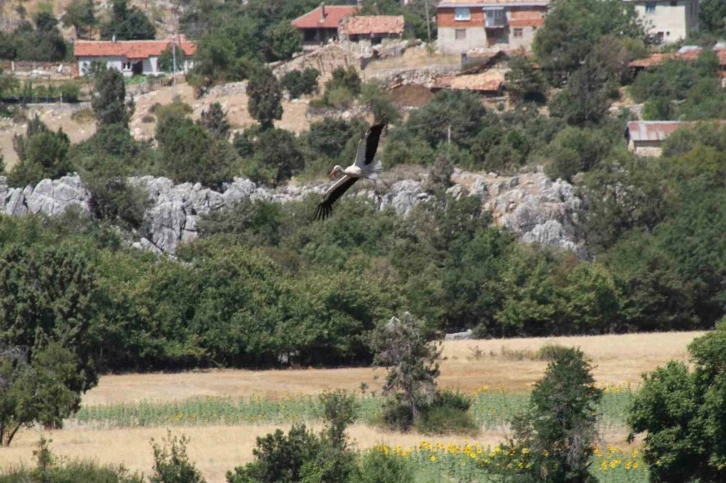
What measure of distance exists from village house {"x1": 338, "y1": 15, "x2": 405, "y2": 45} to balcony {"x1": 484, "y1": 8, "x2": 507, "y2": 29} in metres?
5.86

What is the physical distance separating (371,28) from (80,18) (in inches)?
997

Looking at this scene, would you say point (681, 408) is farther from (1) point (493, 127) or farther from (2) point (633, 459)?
(1) point (493, 127)

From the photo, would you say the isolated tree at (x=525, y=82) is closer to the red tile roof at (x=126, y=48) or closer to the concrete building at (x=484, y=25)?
the concrete building at (x=484, y=25)

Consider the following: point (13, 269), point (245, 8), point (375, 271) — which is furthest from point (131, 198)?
point (245, 8)

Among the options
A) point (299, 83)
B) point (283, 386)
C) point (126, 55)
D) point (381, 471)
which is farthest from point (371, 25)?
point (381, 471)

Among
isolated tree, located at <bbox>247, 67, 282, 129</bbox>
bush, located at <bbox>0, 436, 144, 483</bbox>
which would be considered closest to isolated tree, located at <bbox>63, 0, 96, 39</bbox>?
isolated tree, located at <bbox>247, 67, 282, 129</bbox>

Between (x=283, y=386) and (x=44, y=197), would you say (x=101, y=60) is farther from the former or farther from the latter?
(x=283, y=386)

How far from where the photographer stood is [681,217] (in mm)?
74312

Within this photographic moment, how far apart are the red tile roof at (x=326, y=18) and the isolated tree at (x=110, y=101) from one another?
18.2m

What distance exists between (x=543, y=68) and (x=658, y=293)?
34413 millimetres

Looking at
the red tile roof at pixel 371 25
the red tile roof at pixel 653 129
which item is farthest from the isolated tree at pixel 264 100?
the red tile roof at pixel 653 129

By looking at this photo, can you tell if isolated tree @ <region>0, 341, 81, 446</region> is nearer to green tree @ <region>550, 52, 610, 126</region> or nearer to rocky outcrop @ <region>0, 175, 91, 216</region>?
rocky outcrop @ <region>0, 175, 91, 216</region>

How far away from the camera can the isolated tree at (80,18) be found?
123000 millimetres

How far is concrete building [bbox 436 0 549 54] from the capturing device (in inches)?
4205
